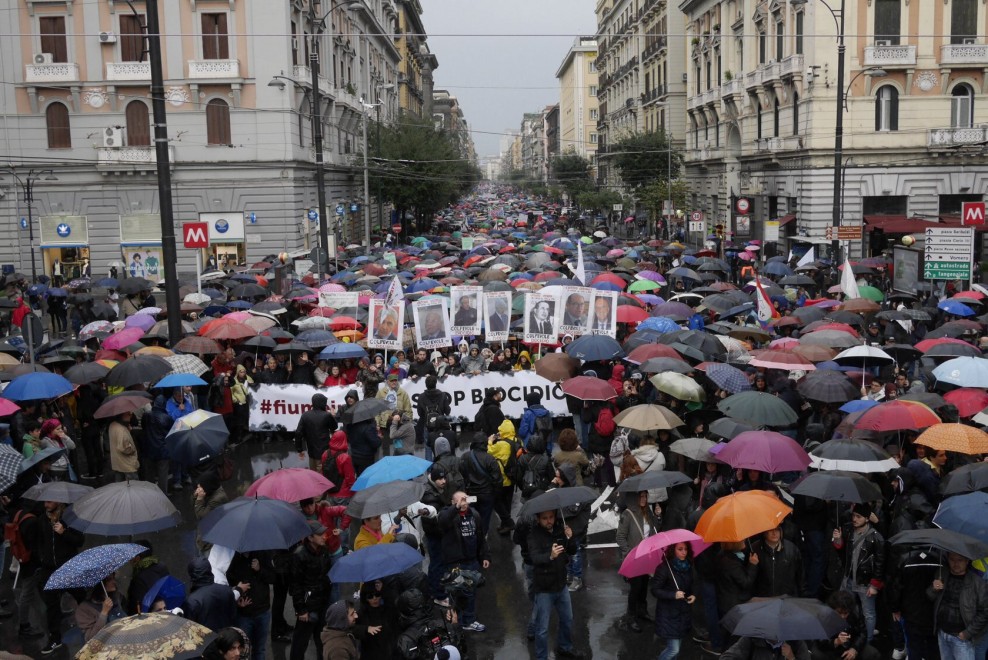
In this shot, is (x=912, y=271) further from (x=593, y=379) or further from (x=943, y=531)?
(x=943, y=531)

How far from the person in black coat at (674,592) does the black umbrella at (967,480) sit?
2326mm

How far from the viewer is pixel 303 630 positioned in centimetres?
865

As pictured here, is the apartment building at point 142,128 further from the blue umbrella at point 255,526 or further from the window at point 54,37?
the blue umbrella at point 255,526

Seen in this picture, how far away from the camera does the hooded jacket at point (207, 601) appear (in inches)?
299

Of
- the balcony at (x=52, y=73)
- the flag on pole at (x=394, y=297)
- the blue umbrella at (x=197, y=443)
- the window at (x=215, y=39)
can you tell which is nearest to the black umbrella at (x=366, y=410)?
the blue umbrella at (x=197, y=443)

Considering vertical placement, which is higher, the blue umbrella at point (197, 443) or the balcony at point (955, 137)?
the balcony at point (955, 137)

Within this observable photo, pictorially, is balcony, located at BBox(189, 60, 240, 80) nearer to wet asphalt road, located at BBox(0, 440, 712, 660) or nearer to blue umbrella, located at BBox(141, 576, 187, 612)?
wet asphalt road, located at BBox(0, 440, 712, 660)

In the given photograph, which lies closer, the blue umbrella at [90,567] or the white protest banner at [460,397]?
the blue umbrella at [90,567]

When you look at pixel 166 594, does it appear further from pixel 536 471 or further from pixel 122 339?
pixel 122 339

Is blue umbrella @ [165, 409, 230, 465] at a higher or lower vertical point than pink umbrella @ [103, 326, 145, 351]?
lower

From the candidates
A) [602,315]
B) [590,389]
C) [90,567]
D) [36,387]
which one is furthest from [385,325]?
[90,567]

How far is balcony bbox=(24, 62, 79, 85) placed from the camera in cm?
4088

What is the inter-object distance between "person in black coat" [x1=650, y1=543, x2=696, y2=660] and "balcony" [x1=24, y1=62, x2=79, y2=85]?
3849 centimetres

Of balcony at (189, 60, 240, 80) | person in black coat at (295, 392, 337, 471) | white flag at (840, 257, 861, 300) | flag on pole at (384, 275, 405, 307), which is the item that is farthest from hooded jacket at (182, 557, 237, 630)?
balcony at (189, 60, 240, 80)
